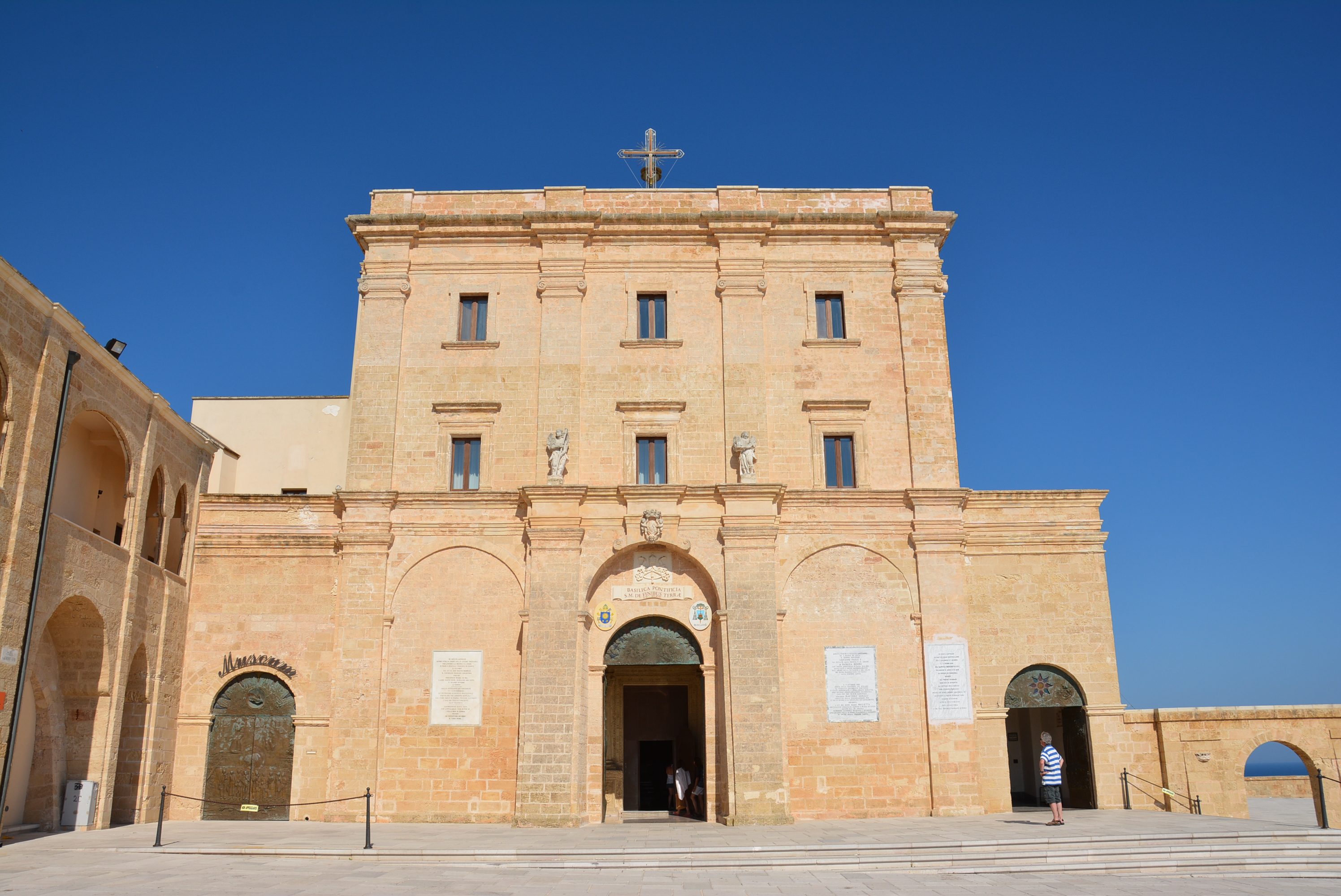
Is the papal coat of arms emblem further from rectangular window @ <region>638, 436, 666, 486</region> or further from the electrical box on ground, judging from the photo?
the electrical box on ground

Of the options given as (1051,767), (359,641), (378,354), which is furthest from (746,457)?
(359,641)

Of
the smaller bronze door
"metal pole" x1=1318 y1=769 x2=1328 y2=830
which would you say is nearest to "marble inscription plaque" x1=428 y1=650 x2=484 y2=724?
the smaller bronze door

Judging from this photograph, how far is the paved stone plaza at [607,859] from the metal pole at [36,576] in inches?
56.0

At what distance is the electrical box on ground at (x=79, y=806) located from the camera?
2000 cm

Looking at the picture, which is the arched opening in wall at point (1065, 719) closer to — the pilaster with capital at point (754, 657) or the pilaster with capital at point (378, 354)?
the pilaster with capital at point (754, 657)

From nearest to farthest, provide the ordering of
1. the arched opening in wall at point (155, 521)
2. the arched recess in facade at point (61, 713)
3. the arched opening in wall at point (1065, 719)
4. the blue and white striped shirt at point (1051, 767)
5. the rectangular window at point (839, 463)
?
the arched recess in facade at point (61, 713)
the blue and white striped shirt at point (1051, 767)
the arched opening in wall at point (155, 521)
the arched opening in wall at point (1065, 719)
the rectangular window at point (839, 463)

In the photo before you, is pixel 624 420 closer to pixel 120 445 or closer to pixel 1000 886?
pixel 120 445

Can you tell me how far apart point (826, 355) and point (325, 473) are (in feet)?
44.5

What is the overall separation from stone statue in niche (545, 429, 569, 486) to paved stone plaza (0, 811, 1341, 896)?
7674 mm

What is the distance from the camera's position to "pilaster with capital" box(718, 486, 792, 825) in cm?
2192

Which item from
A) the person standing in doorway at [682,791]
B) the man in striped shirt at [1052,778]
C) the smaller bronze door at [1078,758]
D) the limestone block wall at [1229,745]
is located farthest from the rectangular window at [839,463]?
the limestone block wall at [1229,745]

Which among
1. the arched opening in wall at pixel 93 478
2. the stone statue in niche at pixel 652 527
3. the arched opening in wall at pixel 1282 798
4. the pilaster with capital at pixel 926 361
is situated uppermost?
the pilaster with capital at pixel 926 361

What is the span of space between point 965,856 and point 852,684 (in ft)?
20.9

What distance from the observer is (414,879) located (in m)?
15.1
